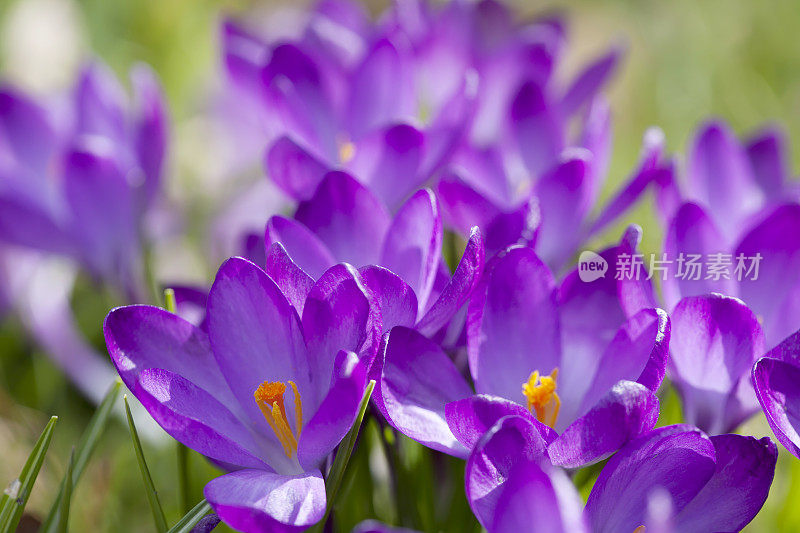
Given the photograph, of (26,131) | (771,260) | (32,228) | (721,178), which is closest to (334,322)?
(771,260)

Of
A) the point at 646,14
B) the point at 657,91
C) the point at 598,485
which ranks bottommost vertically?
the point at 598,485

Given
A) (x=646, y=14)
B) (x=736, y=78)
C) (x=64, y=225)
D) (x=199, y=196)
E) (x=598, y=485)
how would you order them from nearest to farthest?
(x=598, y=485)
(x=64, y=225)
(x=199, y=196)
(x=736, y=78)
(x=646, y=14)

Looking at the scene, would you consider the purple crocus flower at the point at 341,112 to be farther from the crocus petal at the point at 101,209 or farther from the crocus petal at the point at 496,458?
the crocus petal at the point at 496,458

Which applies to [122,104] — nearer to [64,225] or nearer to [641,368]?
[64,225]

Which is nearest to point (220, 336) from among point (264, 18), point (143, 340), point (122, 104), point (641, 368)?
point (143, 340)

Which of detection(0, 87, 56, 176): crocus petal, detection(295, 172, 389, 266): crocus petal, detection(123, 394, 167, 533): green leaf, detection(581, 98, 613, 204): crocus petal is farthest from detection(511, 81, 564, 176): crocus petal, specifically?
detection(0, 87, 56, 176): crocus petal

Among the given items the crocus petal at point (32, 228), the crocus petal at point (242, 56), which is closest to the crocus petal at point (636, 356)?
the crocus petal at point (242, 56)

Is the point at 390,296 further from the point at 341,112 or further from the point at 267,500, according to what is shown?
the point at 341,112
